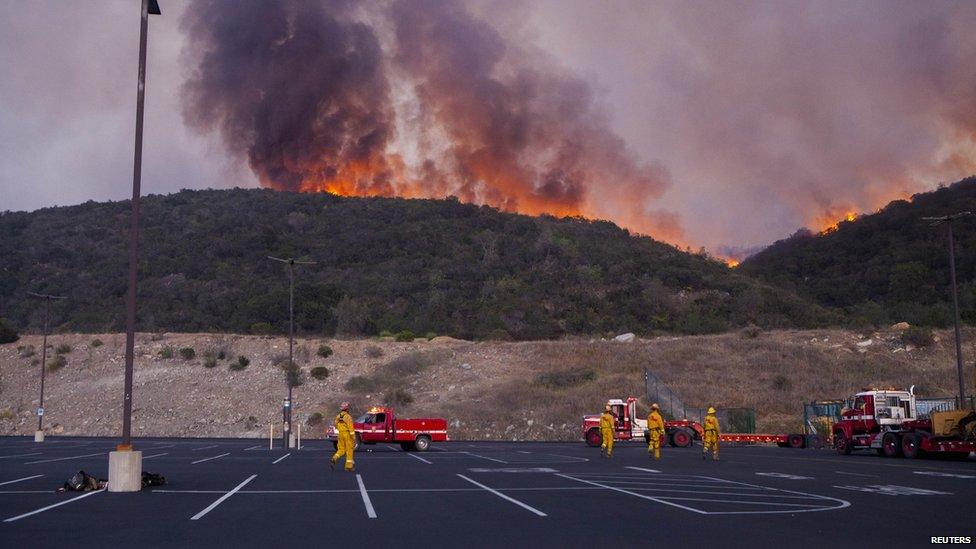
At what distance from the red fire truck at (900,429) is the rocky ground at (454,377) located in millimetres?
15973

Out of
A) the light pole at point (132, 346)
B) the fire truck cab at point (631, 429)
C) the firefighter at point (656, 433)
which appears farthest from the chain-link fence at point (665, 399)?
the light pole at point (132, 346)

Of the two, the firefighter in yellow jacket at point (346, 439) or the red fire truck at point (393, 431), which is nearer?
the firefighter in yellow jacket at point (346, 439)

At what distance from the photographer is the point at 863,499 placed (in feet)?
56.7

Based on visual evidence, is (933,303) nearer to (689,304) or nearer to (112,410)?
(689,304)

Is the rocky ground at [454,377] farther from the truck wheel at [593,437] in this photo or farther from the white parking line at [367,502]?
the white parking line at [367,502]

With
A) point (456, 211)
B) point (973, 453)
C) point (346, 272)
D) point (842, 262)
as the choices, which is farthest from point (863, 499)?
point (456, 211)

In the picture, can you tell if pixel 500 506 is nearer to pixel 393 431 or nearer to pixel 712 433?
pixel 712 433

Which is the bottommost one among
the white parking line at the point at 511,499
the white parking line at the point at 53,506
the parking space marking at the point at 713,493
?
the parking space marking at the point at 713,493

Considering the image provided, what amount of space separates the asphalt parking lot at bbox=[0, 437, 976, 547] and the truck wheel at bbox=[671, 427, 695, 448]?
54.9 ft

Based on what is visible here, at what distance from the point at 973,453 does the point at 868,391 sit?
18.3 feet

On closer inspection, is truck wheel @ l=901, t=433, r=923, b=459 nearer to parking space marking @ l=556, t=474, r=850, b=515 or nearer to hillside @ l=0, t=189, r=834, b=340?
parking space marking @ l=556, t=474, r=850, b=515

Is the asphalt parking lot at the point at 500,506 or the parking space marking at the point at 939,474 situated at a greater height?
the asphalt parking lot at the point at 500,506

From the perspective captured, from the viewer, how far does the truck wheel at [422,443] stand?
40.4 metres

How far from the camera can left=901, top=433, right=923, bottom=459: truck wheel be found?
3362 cm
